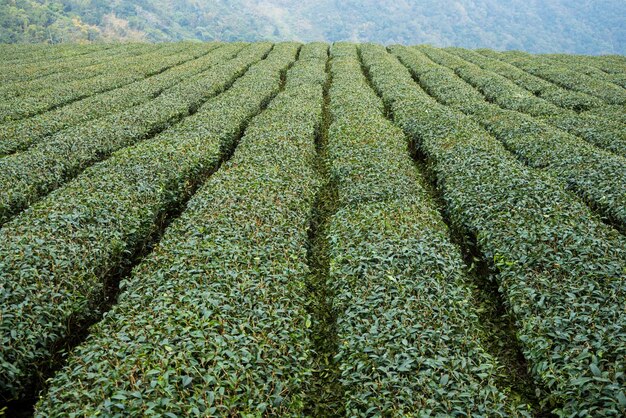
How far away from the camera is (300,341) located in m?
7.02

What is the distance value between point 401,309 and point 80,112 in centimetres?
2150

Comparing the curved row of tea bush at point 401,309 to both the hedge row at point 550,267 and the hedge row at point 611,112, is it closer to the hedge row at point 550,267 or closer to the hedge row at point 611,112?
the hedge row at point 550,267

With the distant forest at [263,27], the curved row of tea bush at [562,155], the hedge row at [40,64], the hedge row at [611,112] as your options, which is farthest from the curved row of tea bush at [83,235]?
the distant forest at [263,27]

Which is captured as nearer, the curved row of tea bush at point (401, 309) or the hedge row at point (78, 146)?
the curved row of tea bush at point (401, 309)

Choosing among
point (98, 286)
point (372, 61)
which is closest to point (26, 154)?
point (98, 286)

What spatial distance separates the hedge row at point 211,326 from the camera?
18.2 feet

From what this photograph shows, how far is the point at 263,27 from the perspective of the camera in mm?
181125

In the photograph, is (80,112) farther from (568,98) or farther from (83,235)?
(568,98)

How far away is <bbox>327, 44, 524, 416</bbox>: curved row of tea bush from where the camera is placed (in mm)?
5953

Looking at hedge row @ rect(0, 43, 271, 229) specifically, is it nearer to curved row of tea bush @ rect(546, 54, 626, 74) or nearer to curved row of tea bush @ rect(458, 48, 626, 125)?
curved row of tea bush @ rect(458, 48, 626, 125)

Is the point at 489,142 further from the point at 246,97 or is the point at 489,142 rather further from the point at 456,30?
the point at 456,30

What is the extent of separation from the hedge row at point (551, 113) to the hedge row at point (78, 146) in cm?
1967

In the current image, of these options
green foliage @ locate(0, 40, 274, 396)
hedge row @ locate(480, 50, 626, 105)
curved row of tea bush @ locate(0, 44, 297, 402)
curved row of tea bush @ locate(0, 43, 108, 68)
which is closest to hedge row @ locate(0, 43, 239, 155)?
green foliage @ locate(0, 40, 274, 396)

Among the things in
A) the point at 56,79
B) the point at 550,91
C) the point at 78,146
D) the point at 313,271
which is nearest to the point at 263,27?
the point at 56,79
